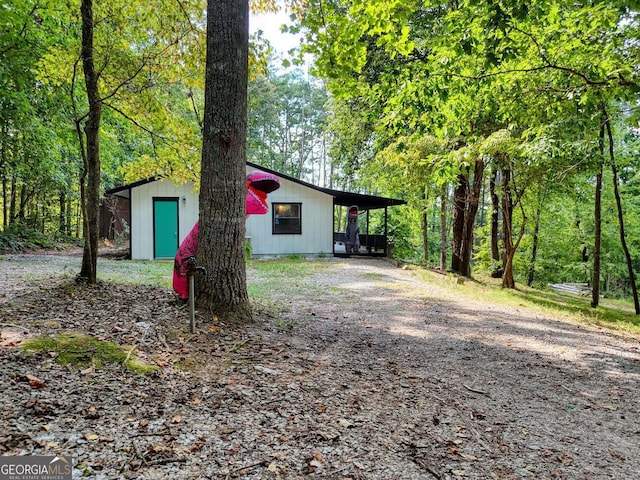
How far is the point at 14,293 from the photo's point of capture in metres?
4.30

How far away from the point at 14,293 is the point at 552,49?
7.76m

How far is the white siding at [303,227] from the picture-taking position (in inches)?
575

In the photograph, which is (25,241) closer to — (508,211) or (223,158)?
(223,158)

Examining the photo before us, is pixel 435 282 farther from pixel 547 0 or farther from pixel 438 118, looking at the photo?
pixel 547 0

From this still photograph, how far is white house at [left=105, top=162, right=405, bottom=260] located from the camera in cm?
1320

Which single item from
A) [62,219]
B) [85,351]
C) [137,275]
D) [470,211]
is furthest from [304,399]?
[62,219]

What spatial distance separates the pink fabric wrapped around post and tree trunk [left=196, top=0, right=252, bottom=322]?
1.07 feet

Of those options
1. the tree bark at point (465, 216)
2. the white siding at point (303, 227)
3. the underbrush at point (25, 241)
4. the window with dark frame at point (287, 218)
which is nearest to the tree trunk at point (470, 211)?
the tree bark at point (465, 216)

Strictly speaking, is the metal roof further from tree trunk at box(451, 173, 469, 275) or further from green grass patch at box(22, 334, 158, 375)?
green grass patch at box(22, 334, 158, 375)

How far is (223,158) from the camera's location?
3.90 metres

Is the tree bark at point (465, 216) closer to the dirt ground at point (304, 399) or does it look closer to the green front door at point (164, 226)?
the dirt ground at point (304, 399)

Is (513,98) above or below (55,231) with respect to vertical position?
above

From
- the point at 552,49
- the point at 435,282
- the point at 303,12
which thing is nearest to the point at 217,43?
the point at 303,12

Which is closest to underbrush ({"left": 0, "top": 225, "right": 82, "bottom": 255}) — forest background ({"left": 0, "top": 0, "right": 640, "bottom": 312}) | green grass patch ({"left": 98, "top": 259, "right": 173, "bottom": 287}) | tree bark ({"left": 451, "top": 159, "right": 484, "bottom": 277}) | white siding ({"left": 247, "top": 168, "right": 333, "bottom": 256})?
forest background ({"left": 0, "top": 0, "right": 640, "bottom": 312})
